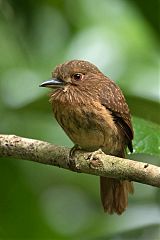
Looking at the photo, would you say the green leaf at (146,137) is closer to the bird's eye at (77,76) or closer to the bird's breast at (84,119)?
the bird's breast at (84,119)

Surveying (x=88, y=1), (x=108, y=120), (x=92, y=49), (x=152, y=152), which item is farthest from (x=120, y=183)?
(x=92, y=49)

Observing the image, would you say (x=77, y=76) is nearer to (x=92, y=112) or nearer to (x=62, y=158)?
(x=92, y=112)

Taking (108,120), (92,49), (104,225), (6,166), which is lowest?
(104,225)

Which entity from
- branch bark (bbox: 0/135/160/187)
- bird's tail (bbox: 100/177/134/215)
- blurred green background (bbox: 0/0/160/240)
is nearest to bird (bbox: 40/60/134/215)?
bird's tail (bbox: 100/177/134/215)

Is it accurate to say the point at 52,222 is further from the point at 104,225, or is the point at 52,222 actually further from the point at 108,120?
the point at 108,120

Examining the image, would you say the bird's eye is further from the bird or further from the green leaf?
the green leaf

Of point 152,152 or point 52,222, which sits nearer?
point 152,152
